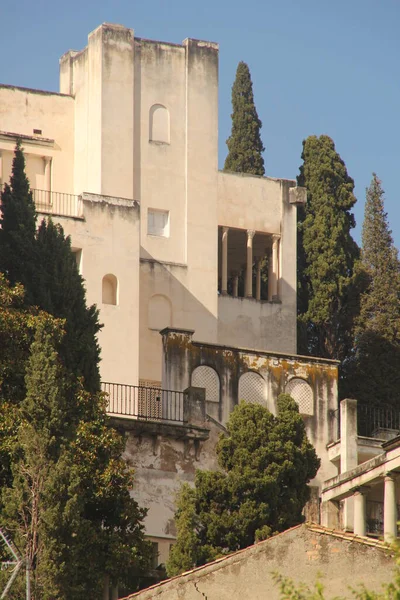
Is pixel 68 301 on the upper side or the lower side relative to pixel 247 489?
upper

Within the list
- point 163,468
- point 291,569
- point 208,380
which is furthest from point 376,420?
point 291,569

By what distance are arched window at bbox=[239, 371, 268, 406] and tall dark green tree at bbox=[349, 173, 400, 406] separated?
6792 mm

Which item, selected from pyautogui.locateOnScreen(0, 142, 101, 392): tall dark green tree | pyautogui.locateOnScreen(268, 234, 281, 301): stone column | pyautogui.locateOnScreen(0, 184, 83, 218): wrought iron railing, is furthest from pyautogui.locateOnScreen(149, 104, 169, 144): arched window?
pyautogui.locateOnScreen(0, 142, 101, 392): tall dark green tree

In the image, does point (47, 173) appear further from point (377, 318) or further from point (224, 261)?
point (377, 318)

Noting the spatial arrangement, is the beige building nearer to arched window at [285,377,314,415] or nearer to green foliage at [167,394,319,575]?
arched window at [285,377,314,415]

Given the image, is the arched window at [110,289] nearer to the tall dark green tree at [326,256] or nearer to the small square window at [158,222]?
the small square window at [158,222]

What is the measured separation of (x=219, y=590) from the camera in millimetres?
36812

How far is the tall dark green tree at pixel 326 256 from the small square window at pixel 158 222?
6.45 metres

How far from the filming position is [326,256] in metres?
66.2

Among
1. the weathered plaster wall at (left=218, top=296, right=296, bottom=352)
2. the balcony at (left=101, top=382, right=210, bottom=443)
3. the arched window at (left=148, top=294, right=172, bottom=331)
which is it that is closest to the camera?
the balcony at (left=101, top=382, right=210, bottom=443)

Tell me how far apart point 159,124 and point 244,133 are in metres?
8.60

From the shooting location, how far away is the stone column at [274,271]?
211ft

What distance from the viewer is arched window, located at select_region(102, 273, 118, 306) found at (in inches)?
2197

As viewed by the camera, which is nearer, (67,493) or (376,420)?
(67,493)
